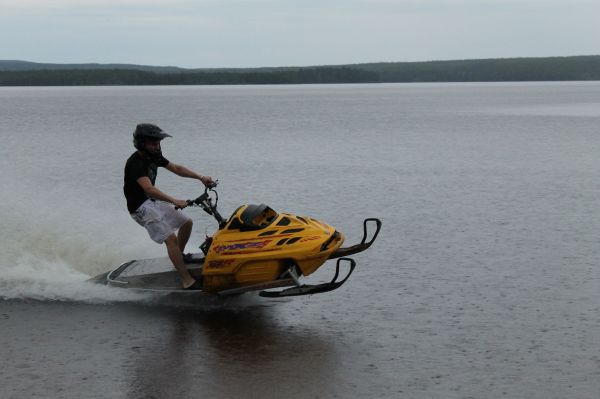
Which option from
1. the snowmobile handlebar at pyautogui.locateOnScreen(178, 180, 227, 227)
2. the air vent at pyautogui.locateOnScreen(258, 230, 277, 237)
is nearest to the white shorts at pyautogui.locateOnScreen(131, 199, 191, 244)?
the snowmobile handlebar at pyautogui.locateOnScreen(178, 180, 227, 227)

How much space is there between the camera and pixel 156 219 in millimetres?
10109

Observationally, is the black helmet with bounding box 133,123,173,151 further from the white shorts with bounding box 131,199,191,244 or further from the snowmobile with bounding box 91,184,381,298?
the snowmobile with bounding box 91,184,381,298

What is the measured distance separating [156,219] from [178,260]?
0.49 metres

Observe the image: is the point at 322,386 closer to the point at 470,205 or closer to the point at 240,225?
the point at 240,225

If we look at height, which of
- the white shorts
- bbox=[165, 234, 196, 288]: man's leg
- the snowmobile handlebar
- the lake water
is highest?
the snowmobile handlebar

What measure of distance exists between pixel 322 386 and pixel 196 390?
99 cm

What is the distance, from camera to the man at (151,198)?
32.7 feet

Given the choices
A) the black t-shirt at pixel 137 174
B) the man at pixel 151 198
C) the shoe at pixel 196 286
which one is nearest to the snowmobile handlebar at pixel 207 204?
the man at pixel 151 198

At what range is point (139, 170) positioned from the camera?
1002 cm

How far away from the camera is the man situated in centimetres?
998

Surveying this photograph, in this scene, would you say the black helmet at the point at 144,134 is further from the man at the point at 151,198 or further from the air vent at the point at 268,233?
the air vent at the point at 268,233

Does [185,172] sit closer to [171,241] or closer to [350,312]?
[171,241]

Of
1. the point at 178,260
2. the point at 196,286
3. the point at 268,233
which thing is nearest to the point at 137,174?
the point at 178,260

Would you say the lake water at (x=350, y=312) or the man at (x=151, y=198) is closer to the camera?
the lake water at (x=350, y=312)
